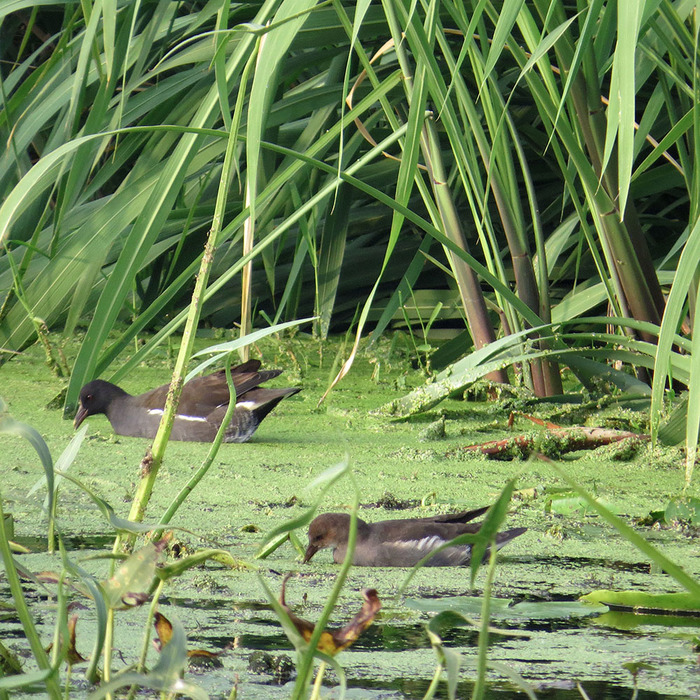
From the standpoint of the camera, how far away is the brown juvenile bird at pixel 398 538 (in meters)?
2.05

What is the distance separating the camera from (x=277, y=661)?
1.45m

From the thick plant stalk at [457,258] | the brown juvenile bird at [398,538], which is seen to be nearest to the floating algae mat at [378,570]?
the brown juvenile bird at [398,538]

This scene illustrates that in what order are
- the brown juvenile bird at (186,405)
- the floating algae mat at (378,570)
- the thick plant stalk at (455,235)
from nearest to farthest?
1. the floating algae mat at (378,570)
2. the thick plant stalk at (455,235)
3. the brown juvenile bird at (186,405)

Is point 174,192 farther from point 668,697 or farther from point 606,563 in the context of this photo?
point 668,697

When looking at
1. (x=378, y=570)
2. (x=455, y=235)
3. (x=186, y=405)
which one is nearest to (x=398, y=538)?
(x=378, y=570)

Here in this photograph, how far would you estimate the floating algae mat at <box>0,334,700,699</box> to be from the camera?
56.6 inches

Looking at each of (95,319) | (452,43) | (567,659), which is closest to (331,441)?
(95,319)

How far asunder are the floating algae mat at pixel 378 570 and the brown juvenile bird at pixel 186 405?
7 centimetres

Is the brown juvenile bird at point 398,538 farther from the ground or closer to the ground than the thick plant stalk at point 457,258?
closer to the ground

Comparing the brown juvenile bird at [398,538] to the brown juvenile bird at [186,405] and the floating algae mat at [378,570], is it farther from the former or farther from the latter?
the brown juvenile bird at [186,405]

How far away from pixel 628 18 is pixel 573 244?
2681 millimetres

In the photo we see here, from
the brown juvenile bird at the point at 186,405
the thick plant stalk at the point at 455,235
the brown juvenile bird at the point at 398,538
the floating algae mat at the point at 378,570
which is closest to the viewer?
the floating algae mat at the point at 378,570

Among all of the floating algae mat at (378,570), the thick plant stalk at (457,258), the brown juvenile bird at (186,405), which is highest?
the thick plant stalk at (457,258)

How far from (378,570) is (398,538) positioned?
0.07 metres
